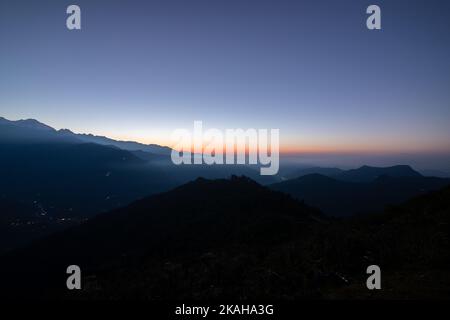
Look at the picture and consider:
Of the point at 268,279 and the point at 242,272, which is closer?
the point at 268,279

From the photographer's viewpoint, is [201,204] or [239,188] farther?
[239,188]

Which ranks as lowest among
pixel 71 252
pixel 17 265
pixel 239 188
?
pixel 17 265

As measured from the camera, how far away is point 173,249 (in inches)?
3201

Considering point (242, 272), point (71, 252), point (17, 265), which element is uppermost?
point (242, 272)

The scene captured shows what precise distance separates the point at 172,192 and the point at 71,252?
5587cm

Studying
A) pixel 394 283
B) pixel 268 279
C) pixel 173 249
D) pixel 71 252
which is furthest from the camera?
pixel 71 252

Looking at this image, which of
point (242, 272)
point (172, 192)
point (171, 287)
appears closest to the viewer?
point (242, 272)

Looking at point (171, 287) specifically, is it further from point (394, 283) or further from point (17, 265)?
point (17, 265)

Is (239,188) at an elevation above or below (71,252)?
above

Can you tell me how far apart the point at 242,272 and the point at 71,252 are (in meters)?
136
